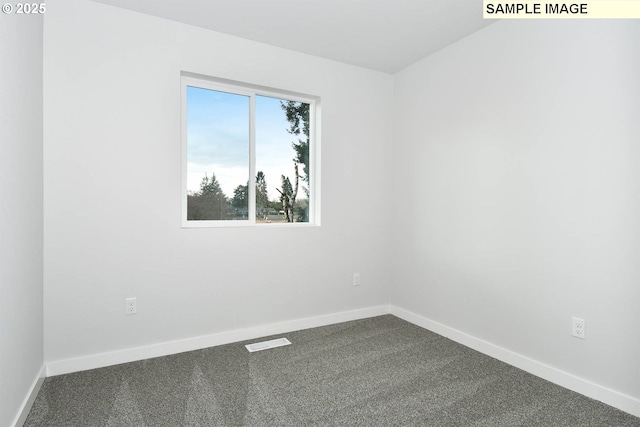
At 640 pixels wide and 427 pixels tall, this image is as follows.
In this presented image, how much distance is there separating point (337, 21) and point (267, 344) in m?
2.48

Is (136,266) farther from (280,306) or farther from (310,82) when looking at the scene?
(310,82)

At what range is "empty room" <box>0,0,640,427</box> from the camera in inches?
74.6

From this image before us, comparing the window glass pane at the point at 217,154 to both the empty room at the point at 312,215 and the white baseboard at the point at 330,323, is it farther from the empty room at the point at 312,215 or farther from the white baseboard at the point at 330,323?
the white baseboard at the point at 330,323

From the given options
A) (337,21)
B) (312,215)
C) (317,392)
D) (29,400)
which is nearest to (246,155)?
(312,215)

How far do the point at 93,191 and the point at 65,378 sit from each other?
1.18m

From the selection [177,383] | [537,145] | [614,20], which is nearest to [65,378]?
[177,383]

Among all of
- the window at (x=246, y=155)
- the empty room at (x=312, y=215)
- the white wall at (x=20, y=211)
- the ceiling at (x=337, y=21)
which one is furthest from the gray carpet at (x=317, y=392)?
the ceiling at (x=337, y=21)

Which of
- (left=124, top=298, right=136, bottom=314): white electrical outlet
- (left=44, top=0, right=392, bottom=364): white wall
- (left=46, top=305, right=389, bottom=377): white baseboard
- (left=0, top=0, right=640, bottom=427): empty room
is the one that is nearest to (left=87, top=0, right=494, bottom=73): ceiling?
(left=0, top=0, right=640, bottom=427): empty room

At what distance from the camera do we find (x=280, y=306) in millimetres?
3049

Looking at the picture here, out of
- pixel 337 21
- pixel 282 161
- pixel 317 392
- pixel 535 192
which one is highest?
pixel 337 21

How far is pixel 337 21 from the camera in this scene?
8.46ft

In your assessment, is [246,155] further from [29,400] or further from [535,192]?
[535,192]

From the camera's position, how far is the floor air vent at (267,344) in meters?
2.69

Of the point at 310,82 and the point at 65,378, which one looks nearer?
the point at 65,378
